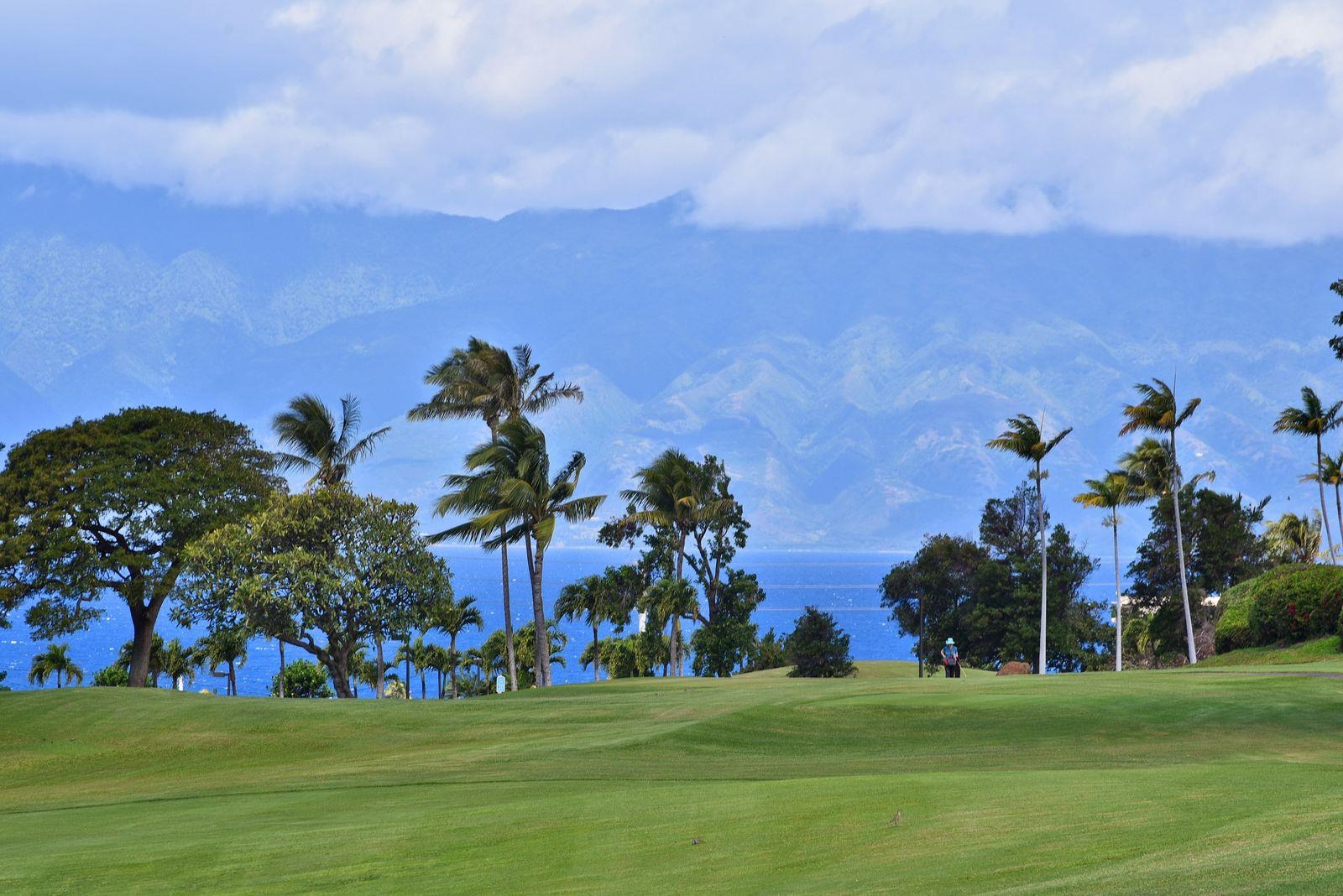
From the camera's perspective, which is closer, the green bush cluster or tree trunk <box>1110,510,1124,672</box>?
the green bush cluster

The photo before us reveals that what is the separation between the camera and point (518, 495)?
53250 mm

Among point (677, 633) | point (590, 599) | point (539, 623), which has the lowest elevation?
point (677, 633)

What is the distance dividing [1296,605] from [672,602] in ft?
92.6

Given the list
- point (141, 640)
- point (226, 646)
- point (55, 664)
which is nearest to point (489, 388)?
point (141, 640)

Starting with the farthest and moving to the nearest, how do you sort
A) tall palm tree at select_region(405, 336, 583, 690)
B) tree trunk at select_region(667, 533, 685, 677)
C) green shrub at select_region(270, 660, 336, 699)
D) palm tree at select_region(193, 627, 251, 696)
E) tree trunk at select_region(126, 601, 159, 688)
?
green shrub at select_region(270, 660, 336, 699) → tree trunk at select_region(667, 533, 685, 677) → tall palm tree at select_region(405, 336, 583, 690) → tree trunk at select_region(126, 601, 159, 688) → palm tree at select_region(193, 627, 251, 696)

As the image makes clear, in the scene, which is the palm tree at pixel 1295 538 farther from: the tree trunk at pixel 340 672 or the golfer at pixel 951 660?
the tree trunk at pixel 340 672

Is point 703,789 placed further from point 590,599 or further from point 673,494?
point 590,599

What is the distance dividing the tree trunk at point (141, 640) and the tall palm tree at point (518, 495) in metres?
13.2

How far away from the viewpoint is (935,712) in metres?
28.8

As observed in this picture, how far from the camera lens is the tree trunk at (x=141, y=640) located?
185 feet

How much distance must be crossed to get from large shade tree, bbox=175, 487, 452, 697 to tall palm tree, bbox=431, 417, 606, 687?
108 inches

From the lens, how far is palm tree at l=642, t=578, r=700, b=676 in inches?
2564

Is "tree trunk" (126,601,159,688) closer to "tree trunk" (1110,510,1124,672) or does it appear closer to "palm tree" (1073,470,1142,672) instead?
"tree trunk" (1110,510,1124,672)

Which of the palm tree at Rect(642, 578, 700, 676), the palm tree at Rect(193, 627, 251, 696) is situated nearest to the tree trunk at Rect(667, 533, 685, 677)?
the palm tree at Rect(642, 578, 700, 676)
